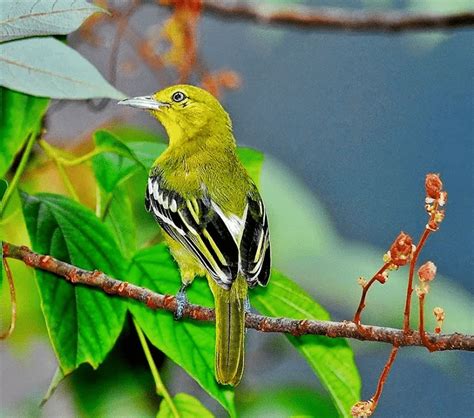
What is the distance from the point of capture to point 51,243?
0.54 m

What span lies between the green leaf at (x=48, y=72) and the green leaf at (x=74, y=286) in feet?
0.22

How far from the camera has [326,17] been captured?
0.87 metres

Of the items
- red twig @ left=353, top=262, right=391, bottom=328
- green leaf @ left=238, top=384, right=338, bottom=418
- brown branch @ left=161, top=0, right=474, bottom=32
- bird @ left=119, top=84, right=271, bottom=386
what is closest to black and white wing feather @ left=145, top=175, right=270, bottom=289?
bird @ left=119, top=84, right=271, bottom=386

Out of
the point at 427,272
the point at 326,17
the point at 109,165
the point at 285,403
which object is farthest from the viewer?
the point at 326,17

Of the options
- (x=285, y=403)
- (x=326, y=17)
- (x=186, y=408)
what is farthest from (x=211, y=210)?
(x=326, y=17)

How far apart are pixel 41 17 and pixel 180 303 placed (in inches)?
7.3

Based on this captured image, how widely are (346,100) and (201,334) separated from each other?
1.88ft

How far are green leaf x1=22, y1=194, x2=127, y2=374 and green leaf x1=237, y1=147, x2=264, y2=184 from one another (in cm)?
10

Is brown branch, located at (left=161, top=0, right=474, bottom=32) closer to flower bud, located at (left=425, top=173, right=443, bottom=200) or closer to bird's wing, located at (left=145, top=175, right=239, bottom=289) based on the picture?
bird's wing, located at (left=145, top=175, right=239, bottom=289)

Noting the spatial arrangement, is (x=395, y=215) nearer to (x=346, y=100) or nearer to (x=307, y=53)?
(x=346, y=100)

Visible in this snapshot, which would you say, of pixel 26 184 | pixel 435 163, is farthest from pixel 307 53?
pixel 26 184

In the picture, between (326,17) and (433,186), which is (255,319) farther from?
(326,17)

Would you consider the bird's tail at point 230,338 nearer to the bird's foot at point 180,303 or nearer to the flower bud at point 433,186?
the bird's foot at point 180,303

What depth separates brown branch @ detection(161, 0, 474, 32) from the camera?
85cm
